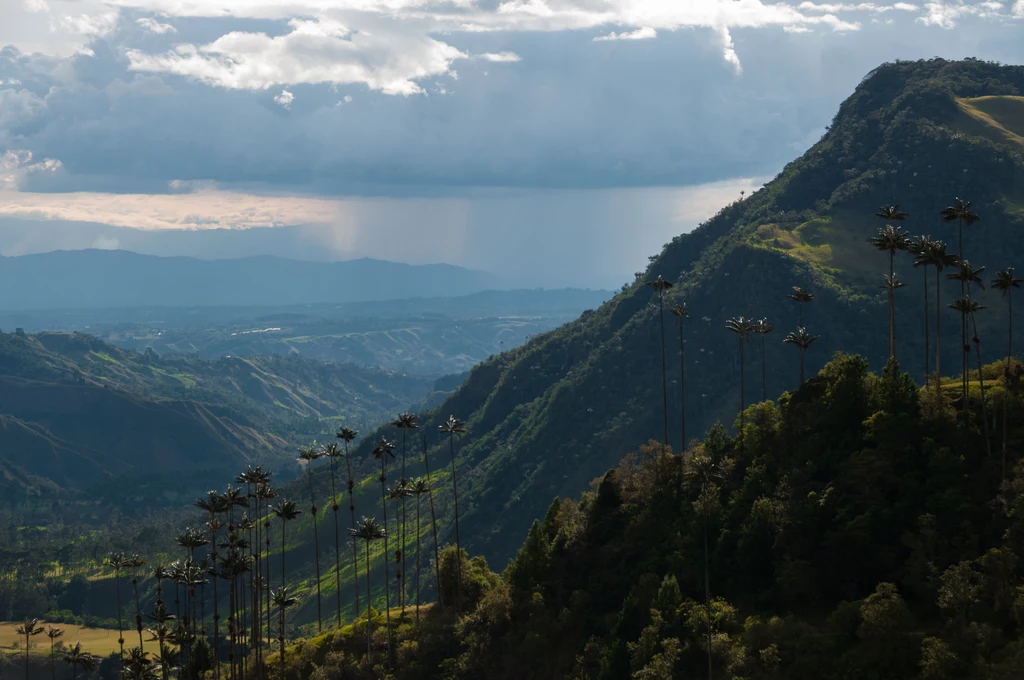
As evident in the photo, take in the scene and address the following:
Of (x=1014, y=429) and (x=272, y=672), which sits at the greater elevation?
(x=1014, y=429)

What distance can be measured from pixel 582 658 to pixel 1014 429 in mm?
50849

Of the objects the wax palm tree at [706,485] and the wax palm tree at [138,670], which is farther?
the wax palm tree at [138,670]

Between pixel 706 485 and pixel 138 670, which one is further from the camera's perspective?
pixel 706 485

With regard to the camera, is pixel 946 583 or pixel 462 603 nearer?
pixel 946 583

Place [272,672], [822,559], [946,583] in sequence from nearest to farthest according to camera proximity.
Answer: [946,583] → [822,559] → [272,672]

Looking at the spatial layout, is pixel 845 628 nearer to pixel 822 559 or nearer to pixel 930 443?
pixel 822 559

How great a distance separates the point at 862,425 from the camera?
11862cm

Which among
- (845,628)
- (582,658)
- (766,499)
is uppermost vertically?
(766,499)

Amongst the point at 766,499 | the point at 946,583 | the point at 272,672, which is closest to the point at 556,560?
the point at 766,499

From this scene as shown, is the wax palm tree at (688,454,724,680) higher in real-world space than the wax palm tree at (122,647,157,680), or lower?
higher

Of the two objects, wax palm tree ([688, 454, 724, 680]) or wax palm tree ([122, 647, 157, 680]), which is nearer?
wax palm tree ([688, 454, 724, 680])

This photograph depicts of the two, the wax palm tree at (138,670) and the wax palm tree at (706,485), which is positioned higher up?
the wax palm tree at (706,485)

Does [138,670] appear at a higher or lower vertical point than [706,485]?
lower

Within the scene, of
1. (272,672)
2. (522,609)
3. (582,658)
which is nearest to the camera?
(582,658)
